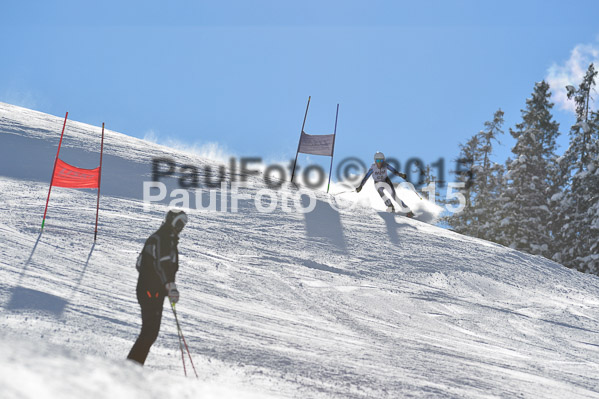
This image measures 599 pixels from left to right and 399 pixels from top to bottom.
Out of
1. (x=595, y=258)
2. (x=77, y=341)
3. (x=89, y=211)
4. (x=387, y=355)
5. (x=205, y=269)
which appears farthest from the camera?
(x=595, y=258)

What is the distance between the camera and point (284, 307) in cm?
801

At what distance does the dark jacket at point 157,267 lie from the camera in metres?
4.71

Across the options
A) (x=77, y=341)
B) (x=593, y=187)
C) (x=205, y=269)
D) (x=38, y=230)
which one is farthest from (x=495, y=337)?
(x=593, y=187)

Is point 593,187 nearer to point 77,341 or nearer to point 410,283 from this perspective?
point 410,283

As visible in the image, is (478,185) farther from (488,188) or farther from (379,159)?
(379,159)

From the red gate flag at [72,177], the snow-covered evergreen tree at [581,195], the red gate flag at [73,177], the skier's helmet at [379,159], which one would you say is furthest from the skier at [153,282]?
the snow-covered evergreen tree at [581,195]

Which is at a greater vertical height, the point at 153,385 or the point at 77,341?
the point at 153,385

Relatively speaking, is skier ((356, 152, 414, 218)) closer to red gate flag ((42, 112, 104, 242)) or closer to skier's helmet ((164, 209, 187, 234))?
red gate flag ((42, 112, 104, 242))

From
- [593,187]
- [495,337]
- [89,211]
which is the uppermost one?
[593,187]

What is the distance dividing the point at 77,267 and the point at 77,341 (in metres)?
2.80

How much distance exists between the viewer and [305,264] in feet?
34.6

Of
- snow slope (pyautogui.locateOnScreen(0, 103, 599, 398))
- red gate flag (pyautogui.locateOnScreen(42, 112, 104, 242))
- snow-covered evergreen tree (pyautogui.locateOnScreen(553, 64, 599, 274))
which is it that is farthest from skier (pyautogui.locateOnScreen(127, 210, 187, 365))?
snow-covered evergreen tree (pyautogui.locateOnScreen(553, 64, 599, 274))

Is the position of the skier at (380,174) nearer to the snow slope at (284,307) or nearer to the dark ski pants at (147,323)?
the snow slope at (284,307)

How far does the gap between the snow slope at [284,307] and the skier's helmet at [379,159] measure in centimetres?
155
